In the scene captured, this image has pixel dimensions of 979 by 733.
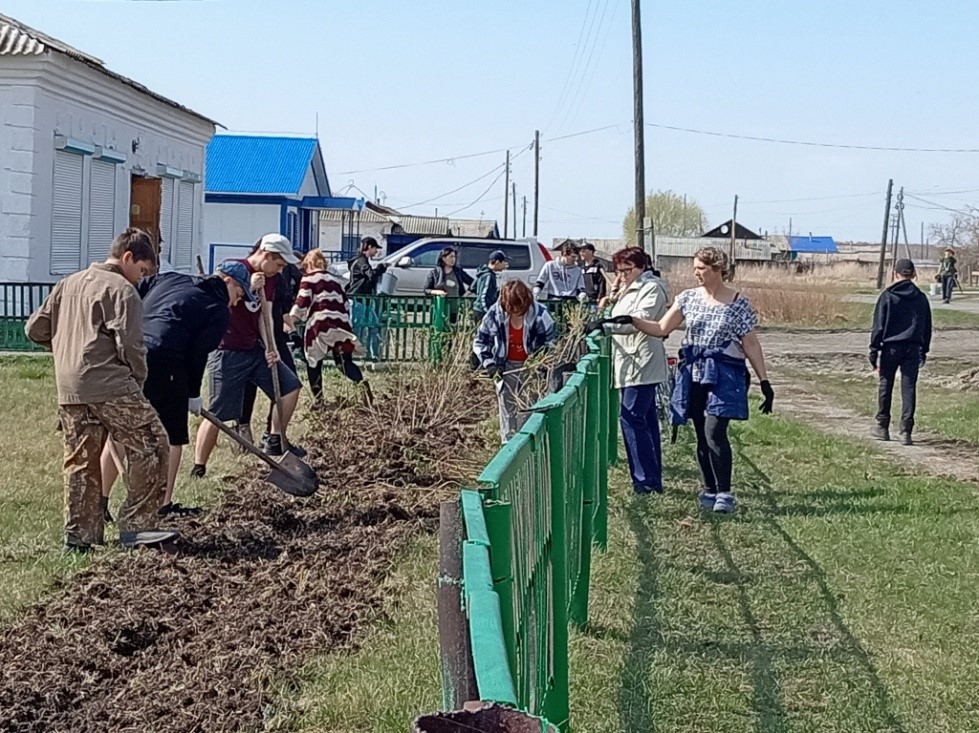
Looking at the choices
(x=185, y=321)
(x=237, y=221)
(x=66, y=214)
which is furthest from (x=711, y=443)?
(x=237, y=221)

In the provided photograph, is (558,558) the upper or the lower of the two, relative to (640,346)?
lower

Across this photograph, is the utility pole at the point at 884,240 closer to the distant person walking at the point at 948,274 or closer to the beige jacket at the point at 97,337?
the distant person walking at the point at 948,274

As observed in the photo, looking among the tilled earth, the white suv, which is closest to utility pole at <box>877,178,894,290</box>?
the white suv

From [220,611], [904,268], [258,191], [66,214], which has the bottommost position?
[220,611]

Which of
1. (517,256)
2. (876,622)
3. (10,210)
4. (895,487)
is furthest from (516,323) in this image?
(517,256)

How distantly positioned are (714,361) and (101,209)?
15525 millimetres

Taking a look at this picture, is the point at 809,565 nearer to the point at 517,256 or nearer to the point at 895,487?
the point at 895,487

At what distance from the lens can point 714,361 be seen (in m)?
7.91

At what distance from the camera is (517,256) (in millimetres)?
24141

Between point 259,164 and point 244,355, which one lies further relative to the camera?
point 259,164

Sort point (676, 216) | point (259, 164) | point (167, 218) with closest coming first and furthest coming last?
point (167, 218) < point (259, 164) < point (676, 216)

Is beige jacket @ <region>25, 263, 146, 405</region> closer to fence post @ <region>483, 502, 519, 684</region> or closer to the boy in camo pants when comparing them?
the boy in camo pants

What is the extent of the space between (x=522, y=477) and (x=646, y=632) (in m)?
2.47

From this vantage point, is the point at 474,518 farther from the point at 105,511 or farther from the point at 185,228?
the point at 185,228
